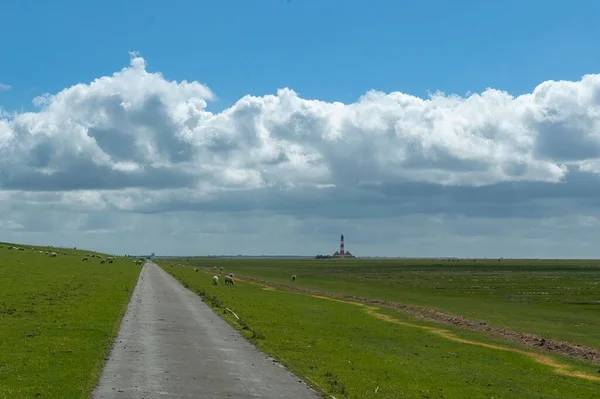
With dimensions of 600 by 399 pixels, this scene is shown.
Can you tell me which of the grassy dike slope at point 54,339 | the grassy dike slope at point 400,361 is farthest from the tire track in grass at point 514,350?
the grassy dike slope at point 54,339

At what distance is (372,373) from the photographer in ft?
85.9

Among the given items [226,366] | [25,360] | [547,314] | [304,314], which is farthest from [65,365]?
[547,314]

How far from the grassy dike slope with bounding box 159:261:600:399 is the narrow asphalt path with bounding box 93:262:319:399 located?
1206mm

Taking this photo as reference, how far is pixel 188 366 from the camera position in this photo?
24.5m

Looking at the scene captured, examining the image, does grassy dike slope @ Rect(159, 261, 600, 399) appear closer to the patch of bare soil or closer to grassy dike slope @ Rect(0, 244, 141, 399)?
the patch of bare soil

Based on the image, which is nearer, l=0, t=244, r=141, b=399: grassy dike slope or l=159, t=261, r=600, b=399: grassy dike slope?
l=0, t=244, r=141, b=399: grassy dike slope

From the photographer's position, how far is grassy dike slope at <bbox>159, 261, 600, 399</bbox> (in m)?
24.1

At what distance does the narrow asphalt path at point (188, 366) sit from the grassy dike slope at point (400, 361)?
3.96 ft

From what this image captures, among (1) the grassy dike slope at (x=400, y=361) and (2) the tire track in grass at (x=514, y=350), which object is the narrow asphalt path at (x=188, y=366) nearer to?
(1) the grassy dike slope at (x=400, y=361)

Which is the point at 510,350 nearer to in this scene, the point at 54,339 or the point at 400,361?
the point at 400,361

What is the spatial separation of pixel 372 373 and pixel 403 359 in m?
5.85

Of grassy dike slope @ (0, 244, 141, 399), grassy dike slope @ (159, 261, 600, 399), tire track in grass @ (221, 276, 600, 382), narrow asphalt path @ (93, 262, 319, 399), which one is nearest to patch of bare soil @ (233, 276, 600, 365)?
grassy dike slope @ (159, 261, 600, 399)

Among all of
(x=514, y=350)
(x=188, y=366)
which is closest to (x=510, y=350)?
(x=514, y=350)

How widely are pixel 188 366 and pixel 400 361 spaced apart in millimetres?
11148
